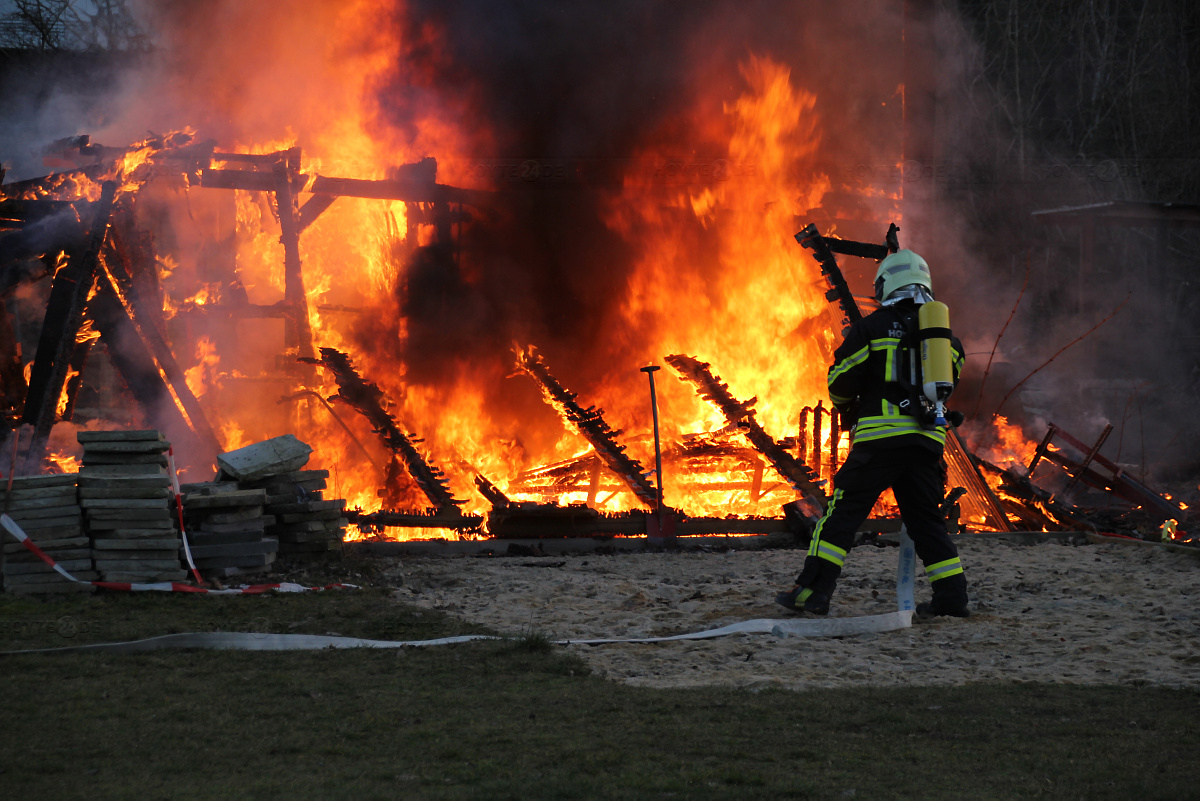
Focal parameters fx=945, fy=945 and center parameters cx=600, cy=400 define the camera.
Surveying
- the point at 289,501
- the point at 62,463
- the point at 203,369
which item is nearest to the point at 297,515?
the point at 289,501

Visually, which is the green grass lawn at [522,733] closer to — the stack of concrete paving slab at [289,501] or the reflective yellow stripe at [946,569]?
the reflective yellow stripe at [946,569]

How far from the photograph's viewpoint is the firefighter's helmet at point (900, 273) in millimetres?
5926

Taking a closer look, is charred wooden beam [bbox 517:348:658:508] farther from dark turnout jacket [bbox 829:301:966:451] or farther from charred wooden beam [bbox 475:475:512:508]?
dark turnout jacket [bbox 829:301:966:451]

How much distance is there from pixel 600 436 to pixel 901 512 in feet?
16.2

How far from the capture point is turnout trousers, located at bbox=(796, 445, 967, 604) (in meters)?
5.59

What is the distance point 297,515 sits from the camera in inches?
290

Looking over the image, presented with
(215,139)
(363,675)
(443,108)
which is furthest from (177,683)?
(443,108)

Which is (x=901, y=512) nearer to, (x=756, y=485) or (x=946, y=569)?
(x=946, y=569)

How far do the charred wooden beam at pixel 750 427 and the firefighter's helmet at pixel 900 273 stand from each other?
3644 millimetres

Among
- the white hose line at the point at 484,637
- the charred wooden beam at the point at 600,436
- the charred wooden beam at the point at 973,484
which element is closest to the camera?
the white hose line at the point at 484,637

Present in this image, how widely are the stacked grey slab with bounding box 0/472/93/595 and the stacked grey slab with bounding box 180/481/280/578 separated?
0.68 meters

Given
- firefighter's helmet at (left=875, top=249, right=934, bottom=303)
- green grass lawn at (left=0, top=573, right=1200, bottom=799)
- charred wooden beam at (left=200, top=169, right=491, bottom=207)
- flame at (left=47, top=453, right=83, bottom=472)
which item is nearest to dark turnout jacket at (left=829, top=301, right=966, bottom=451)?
firefighter's helmet at (left=875, top=249, right=934, bottom=303)

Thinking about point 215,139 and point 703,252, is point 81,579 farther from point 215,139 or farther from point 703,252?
point 703,252

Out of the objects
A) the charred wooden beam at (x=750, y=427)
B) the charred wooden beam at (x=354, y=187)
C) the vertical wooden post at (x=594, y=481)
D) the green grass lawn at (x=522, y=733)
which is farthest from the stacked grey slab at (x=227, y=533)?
the charred wooden beam at (x=354, y=187)
